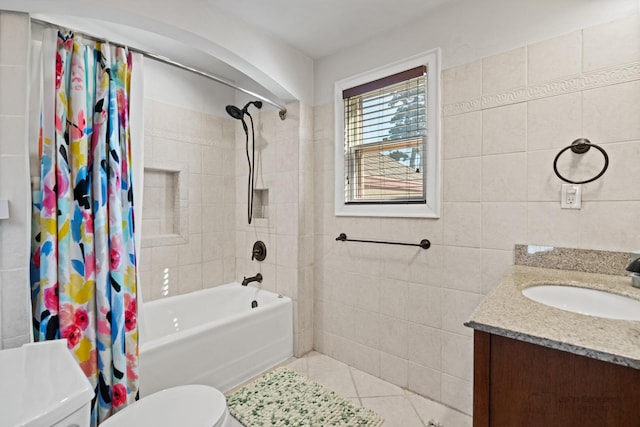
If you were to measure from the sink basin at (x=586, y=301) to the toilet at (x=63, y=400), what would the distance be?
141 cm

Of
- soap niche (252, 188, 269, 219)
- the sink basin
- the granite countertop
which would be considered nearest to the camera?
the granite countertop

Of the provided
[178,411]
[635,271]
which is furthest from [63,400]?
[635,271]

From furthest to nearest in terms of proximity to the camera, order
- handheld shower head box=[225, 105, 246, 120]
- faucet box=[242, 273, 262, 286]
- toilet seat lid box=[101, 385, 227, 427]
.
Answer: faucet box=[242, 273, 262, 286] → handheld shower head box=[225, 105, 246, 120] → toilet seat lid box=[101, 385, 227, 427]

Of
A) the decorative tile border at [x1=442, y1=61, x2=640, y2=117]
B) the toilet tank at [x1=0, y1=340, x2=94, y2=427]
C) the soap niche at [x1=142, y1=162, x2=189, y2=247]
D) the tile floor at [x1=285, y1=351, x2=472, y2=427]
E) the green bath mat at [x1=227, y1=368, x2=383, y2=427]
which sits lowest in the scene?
the tile floor at [x1=285, y1=351, x2=472, y2=427]

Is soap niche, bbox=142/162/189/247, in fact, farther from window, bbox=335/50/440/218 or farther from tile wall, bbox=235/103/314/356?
window, bbox=335/50/440/218

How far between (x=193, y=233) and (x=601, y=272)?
273 centimetres

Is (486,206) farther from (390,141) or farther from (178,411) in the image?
(178,411)

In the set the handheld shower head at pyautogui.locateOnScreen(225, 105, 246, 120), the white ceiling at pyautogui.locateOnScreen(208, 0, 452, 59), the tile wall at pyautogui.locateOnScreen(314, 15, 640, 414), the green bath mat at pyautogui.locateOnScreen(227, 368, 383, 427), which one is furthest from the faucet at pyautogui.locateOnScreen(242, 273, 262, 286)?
the white ceiling at pyautogui.locateOnScreen(208, 0, 452, 59)

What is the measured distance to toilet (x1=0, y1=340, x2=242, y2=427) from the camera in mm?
729

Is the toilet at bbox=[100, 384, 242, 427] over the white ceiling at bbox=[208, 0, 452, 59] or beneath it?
beneath

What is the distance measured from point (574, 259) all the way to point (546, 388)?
0.95m

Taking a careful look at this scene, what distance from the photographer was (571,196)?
56.8 inches

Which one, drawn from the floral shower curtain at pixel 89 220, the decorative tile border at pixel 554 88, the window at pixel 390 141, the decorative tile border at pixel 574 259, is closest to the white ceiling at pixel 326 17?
the window at pixel 390 141

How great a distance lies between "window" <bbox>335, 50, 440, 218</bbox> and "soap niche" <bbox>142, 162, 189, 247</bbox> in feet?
4.39
